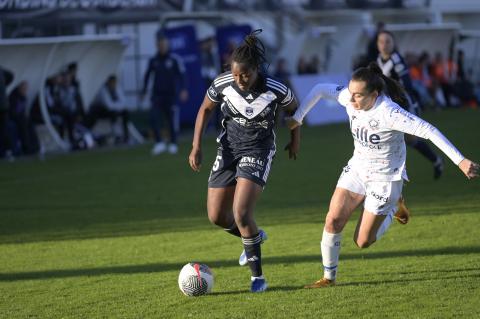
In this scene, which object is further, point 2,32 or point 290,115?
point 2,32

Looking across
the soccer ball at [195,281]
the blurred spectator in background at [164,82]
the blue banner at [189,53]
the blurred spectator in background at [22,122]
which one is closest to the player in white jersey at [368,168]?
the soccer ball at [195,281]

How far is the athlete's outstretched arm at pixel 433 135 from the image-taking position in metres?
6.73

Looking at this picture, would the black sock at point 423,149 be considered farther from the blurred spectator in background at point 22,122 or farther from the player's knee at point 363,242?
A: the blurred spectator in background at point 22,122

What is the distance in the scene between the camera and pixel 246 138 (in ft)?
25.8

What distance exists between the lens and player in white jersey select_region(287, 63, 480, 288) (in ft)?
24.3

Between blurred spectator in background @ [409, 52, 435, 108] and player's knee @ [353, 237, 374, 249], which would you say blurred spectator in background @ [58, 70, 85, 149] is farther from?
player's knee @ [353, 237, 374, 249]

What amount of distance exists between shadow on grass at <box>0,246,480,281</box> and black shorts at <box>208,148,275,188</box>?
1.18m

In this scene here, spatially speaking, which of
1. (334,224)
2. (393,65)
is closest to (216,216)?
(334,224)

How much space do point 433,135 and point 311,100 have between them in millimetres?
1442

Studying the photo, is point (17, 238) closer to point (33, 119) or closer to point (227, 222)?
point (227, 222)

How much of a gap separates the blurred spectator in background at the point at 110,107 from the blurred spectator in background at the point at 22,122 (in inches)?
81.3

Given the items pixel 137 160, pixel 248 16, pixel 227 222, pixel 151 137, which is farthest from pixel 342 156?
pixel 248 16

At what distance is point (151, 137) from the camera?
23016 millimetres

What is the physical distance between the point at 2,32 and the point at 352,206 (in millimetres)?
18664
